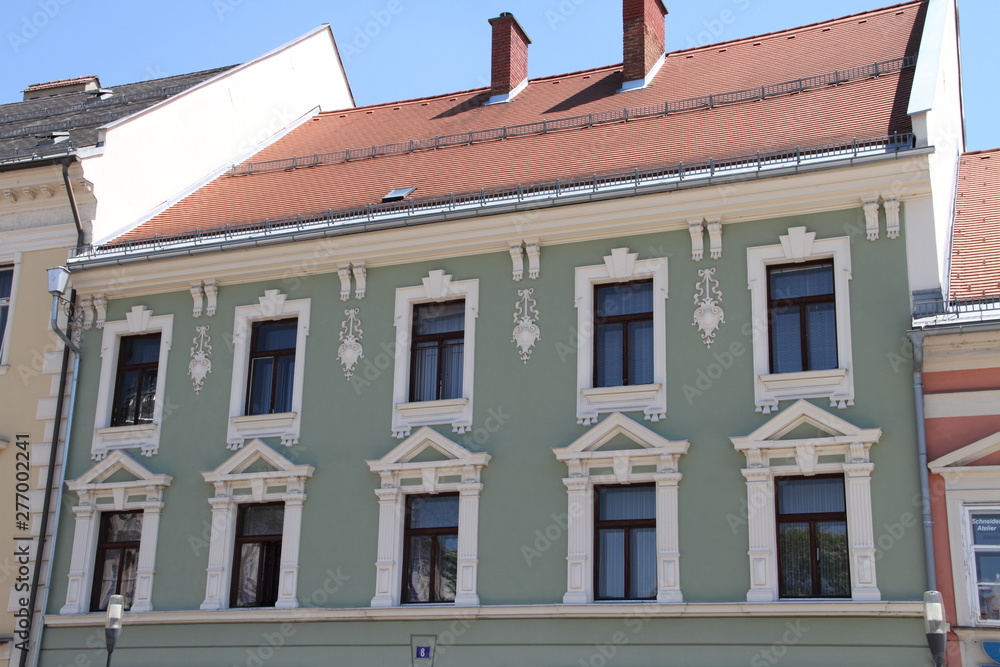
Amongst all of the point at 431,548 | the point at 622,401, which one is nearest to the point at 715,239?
the point at 622,401

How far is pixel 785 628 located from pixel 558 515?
321cm

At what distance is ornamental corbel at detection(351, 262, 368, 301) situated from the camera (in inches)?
706

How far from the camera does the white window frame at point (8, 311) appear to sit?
19.5 m

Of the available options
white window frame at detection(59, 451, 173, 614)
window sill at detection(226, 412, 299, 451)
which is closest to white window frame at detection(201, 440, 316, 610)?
window sill at detection(226, 412, 299, 451)

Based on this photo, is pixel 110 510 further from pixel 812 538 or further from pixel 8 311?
pixel 812 538

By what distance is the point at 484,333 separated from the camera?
17047mm

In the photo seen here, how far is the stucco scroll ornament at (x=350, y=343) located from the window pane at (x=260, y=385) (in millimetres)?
1314

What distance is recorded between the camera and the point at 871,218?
15.4 m

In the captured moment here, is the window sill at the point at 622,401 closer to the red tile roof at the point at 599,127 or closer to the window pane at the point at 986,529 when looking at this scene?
the red tile roof at the point at 599,127

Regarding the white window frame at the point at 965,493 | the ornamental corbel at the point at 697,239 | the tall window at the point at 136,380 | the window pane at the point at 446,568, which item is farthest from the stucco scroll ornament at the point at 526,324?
the tall window at the point at 136,380

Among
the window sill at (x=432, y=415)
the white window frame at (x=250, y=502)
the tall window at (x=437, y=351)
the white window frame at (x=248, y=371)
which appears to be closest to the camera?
the window sill at (x=432, y=415)

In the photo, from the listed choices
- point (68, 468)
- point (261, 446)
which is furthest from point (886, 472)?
point (68, 468)

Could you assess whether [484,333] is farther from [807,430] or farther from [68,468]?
[68,468]

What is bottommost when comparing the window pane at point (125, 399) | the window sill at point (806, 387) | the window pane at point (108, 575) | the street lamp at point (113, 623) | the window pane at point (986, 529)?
the street lamp at point (113, 623)
